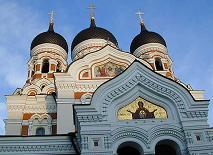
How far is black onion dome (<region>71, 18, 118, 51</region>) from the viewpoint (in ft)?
68.1

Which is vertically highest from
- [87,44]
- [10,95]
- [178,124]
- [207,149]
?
[87,44]

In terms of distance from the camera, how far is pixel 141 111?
10.6m

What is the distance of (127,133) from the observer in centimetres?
1013

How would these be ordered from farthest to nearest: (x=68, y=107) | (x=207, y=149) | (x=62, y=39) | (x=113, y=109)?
(x=62, y=39) → (x=68, y=107) → (x=113, y=109) → (x=207, y=149)

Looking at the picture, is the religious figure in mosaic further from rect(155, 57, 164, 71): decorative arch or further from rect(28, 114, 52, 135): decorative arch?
rect(155, 57, 164, 71): decorative arch

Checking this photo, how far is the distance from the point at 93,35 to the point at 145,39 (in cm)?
306

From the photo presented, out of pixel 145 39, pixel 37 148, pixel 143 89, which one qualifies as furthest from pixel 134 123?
pixel 145 39

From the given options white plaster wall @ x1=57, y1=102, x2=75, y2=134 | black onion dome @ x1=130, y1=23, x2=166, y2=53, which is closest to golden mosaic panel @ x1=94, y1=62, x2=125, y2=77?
white plaster wall @ x1=57, y1=102, x2=75, y2=134

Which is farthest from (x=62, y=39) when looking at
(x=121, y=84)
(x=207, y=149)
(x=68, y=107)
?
(x=207, y=149)

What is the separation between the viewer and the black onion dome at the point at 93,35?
68.1 feet

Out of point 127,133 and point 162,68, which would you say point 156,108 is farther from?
point 162,68

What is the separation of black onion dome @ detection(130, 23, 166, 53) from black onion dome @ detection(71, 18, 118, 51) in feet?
4.77

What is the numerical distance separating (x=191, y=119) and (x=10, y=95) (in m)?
8.65

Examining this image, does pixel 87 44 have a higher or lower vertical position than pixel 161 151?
higher
